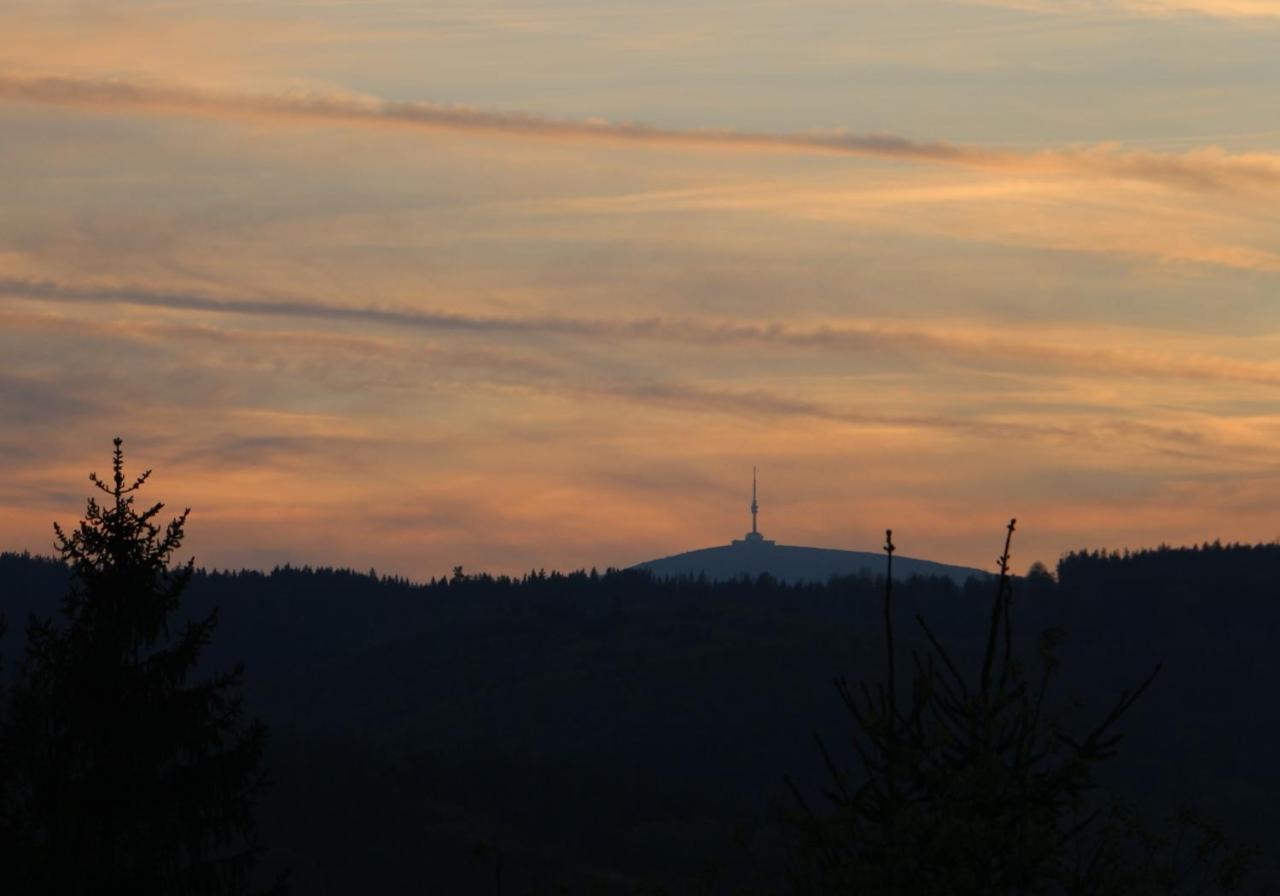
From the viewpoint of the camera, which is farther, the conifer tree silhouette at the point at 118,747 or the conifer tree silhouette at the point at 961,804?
the conifer tree silhouette at the point at 118,747

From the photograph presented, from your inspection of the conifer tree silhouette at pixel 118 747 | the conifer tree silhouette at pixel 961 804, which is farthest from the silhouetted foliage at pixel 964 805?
the conifer tree silhouette at pixel 118 747

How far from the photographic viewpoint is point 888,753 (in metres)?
21.4

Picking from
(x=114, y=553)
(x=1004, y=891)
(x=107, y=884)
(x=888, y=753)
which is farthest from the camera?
(x=114, y=553)

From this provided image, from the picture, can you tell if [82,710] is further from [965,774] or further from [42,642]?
[965,774]

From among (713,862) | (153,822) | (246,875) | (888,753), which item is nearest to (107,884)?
(153,822)

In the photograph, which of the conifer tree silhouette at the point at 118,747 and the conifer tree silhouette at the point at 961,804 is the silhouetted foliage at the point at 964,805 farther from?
the conifer tree silhouette at the point at 118,747

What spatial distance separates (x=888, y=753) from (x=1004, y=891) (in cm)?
209

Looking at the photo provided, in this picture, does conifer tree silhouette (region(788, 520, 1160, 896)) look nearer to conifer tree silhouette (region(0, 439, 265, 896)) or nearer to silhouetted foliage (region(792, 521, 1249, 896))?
silhouetted foliage (region(792, 521, 1249, 896))

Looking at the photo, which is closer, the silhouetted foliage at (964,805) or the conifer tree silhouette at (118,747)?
the silhouetted foliage at (964,805)

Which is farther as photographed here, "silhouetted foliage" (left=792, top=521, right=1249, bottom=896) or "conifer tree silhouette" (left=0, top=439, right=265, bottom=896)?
"conifer tree silhouette" (left=0, top=439, right=265, bottom=896)

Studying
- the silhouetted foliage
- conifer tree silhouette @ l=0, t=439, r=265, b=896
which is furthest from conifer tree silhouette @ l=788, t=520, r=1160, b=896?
conifer tree silhouette @ l=0, t=439, r=265, b=896

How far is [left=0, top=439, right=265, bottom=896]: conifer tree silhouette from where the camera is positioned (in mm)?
33594

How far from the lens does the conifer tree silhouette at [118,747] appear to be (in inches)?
1323

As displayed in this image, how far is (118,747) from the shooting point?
112 feet
